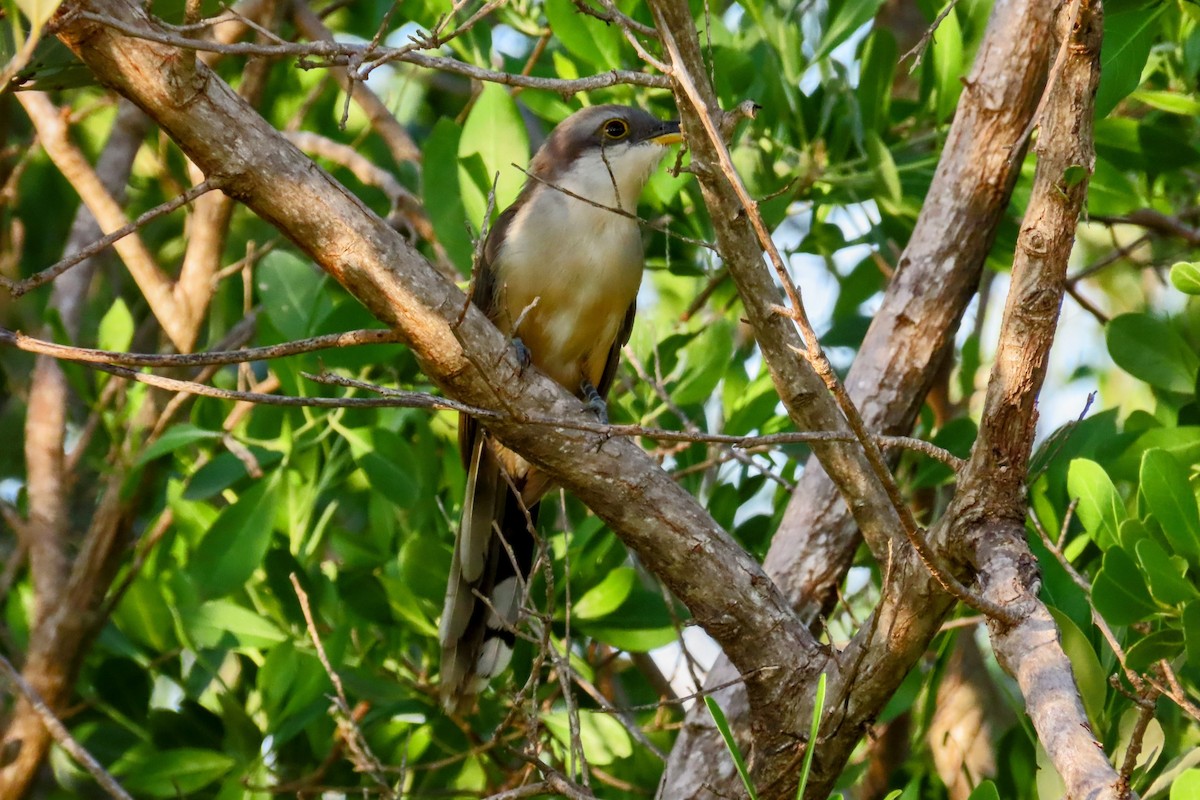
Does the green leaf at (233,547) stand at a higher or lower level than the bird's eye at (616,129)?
lower

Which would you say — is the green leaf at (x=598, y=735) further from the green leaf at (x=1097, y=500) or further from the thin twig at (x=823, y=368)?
the thin twig at (x=823, y=368)

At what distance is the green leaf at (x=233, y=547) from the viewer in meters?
3.97

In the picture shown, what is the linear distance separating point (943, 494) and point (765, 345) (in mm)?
2645

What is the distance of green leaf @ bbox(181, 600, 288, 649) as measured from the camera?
4.17 meters

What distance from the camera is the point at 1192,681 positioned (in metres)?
3.23

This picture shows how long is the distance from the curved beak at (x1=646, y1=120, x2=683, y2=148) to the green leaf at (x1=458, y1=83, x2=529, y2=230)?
605 millimetres

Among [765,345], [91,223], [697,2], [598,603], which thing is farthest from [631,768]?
[91,223]

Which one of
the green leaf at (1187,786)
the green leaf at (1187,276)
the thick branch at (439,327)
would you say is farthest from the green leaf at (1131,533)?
the green leaf at (1187,786)

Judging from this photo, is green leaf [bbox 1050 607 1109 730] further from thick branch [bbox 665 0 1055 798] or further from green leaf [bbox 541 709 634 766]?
green leaf [bbox 541 709 634 766]

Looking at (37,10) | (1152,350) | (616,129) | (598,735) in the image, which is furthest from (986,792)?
(616,129)

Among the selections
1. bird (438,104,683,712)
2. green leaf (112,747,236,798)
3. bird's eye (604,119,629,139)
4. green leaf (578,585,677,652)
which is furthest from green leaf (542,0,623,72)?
green leaf (112,747,236,798)

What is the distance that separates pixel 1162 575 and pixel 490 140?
241 cm

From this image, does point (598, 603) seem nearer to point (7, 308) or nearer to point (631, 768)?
point (631, 768)

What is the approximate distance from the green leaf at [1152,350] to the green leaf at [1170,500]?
106 cm
